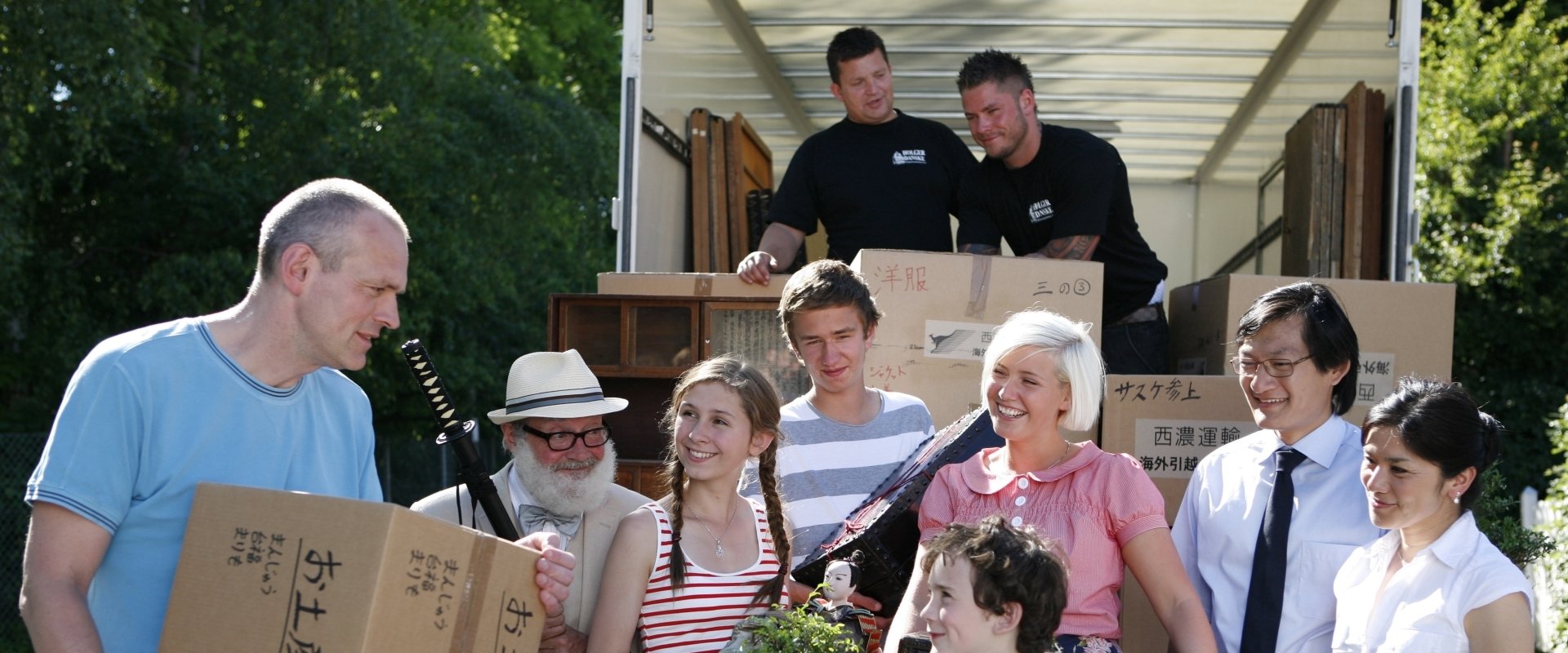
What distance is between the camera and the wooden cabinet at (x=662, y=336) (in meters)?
4.71

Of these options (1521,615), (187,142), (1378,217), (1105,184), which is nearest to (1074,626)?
(1521,615)

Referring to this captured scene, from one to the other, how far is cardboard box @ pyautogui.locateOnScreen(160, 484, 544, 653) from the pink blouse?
3.71 feet

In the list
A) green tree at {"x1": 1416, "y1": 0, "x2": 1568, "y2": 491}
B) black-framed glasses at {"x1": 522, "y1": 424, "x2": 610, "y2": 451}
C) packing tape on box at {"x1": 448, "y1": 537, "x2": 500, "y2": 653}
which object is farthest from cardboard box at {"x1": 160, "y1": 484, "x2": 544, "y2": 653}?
green tree at {"x1": 1416, "y1": 0, "x2": 1568, "y2": 491}

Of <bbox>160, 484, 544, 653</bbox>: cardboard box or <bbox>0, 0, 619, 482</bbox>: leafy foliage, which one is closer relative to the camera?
<bbox>160, 484, 544, 653</bbox>: cardboard box

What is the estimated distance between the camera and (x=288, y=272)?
2.46 meters

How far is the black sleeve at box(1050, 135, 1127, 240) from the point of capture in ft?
14.7

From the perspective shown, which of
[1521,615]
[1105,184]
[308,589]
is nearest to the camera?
[308,589]

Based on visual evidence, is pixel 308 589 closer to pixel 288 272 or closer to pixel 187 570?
pixel 187 570

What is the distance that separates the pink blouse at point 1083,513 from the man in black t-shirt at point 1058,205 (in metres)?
1.42

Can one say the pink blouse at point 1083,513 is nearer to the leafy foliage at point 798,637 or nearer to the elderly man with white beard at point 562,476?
the leafy foliage at point 798,637

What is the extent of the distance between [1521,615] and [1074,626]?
2.69ft

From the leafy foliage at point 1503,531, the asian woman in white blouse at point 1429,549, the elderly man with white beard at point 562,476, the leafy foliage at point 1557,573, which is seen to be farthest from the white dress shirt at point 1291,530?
the leafy foliage at point 1557,573

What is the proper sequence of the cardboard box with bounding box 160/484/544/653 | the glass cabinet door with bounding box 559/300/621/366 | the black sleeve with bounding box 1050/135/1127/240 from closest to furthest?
the cardboard box with bounding box 160/484/544/653
the black sleeve with bounding box 1050/135/1127/240
the glass cabinet door with bounding box 559/300/621/366

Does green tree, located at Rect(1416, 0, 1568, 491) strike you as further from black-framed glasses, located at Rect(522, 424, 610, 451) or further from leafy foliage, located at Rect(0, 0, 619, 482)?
black-framed glasses, located at Rect(522, 424, 610, 451)
